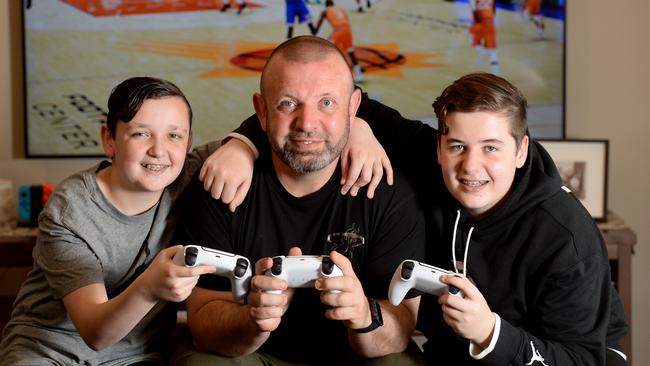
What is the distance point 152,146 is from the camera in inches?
69.4

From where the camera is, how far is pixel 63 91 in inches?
119

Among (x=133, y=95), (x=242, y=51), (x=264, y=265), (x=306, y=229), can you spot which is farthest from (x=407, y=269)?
(x=242, y=51)

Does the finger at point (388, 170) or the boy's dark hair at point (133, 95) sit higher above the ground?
the boy's dark hair at point (133, 95)

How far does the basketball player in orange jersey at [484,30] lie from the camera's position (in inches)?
118

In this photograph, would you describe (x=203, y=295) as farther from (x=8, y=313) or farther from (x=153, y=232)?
(x=8, y=313)

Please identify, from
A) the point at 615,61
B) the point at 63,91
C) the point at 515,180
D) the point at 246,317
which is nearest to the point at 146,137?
the point at 246,317

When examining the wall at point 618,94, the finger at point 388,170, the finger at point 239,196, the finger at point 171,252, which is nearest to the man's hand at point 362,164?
the finger at point 388,170

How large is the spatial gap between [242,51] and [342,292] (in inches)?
66.0

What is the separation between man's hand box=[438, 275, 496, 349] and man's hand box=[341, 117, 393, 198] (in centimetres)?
37

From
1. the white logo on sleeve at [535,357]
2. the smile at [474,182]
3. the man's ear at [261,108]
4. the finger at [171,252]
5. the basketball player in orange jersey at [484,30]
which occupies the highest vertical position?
the basketball player in orange jersey at [484,30]

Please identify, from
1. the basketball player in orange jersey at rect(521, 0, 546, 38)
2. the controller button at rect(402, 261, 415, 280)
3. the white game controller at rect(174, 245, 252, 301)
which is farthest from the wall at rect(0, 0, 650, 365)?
the controller button at rect(402, 261, 415, 280)

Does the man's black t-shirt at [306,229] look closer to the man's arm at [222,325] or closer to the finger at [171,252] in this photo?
the man's arm at [222,325]

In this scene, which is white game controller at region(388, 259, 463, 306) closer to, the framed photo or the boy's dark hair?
the boy's dark hair

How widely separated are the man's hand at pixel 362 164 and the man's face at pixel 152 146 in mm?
368
